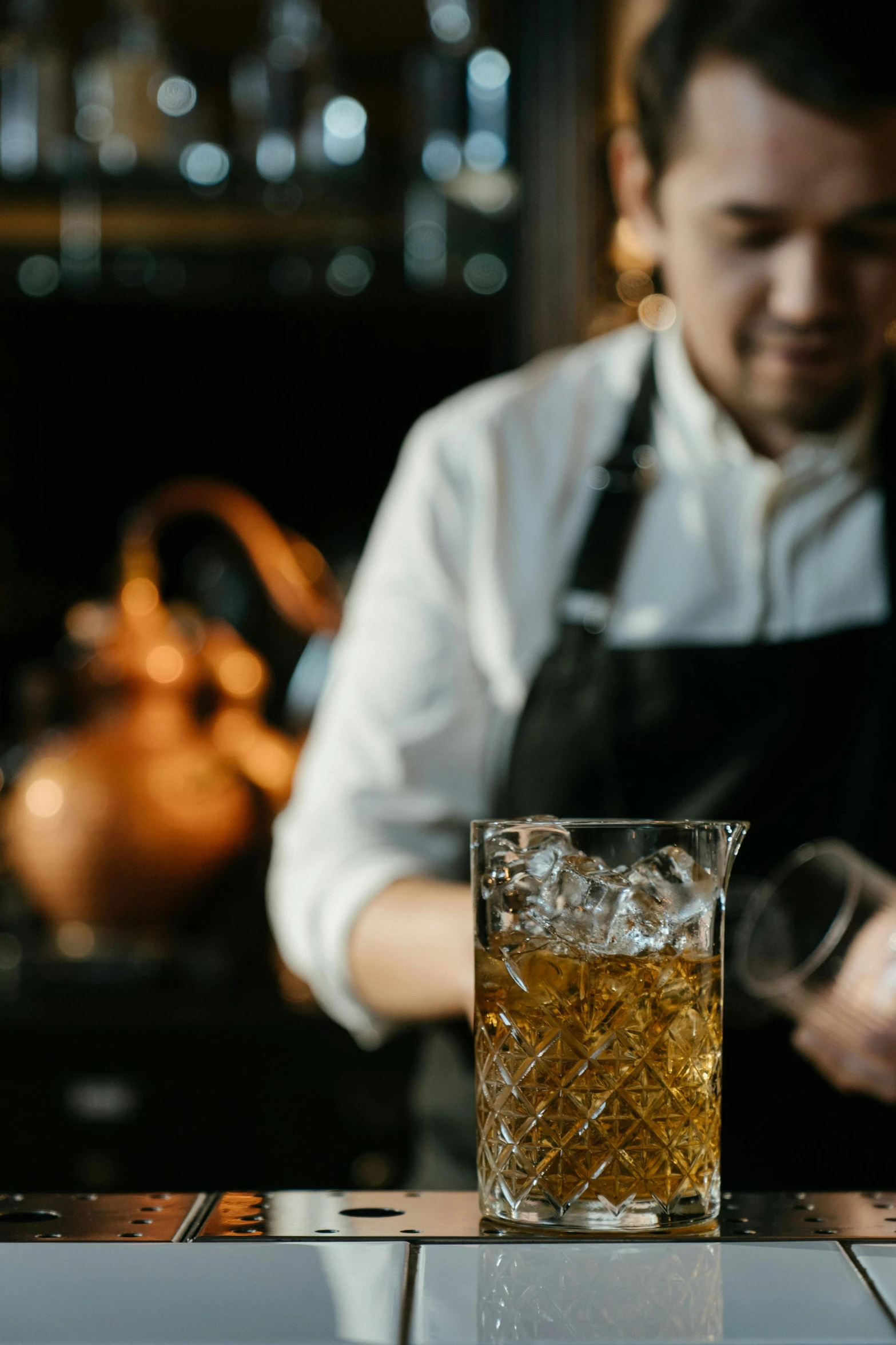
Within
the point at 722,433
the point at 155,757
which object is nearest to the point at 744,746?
the point at 722,433

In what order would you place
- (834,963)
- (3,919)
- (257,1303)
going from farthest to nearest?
(3,919) < (834,963) < (257,1303)

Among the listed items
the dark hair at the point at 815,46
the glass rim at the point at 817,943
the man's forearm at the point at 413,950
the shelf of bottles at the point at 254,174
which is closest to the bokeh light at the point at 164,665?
the shelf of bottles at the point at 254,174

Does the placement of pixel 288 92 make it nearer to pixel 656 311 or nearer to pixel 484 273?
pixel 484 273

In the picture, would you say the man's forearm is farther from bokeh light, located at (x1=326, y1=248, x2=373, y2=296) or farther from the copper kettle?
bokeh light, located at (x1=326, y1=248, x2=373, y2=296)

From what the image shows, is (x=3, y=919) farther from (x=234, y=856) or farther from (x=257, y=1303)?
(x=257, y=1303)

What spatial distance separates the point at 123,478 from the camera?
8.13ft

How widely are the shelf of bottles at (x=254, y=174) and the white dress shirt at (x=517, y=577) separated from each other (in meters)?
0.87

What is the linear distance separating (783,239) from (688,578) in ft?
1.01

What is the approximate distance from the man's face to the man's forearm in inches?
18.9

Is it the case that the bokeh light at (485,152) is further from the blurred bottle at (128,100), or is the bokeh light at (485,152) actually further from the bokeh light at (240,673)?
the bokeh light at (240,673)

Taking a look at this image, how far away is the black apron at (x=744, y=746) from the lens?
1.30 meters

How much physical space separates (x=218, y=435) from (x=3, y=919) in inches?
32.3

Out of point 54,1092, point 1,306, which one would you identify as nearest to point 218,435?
point 1,306

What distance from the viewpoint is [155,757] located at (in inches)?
77.0
